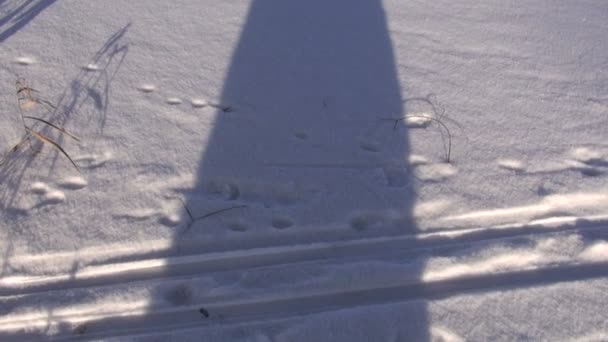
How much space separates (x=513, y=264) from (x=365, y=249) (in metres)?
0.52

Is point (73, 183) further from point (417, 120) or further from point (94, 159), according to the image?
point (417, 120)

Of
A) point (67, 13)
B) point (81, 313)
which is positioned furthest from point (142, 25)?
point (81, 313)

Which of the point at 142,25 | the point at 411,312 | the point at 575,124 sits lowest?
the point at 411,312

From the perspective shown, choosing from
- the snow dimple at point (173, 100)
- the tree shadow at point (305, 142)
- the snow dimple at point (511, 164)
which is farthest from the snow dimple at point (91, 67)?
the snow dimple at point (511, 164)

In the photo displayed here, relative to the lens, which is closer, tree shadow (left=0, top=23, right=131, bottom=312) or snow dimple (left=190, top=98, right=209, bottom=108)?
tree shadow (left=0, top=23, right=131, bottom=312)

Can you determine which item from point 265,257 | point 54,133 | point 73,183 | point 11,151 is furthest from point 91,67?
point 265,257

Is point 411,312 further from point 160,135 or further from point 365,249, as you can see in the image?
point 160,135

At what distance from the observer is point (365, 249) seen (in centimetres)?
171

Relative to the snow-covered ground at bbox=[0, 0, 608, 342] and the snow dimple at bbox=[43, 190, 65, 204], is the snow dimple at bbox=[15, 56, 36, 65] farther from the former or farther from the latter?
the snow dimple at bbox=[43, 190, 65, 204]

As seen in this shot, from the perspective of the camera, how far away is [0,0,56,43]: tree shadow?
243 centimetres

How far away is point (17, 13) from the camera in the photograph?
2.52 metres

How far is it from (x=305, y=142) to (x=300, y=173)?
0.18 metres

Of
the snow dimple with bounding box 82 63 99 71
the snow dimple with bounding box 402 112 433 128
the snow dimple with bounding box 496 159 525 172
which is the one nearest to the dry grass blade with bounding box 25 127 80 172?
the snow dimple with bounding box 82 63 99 71

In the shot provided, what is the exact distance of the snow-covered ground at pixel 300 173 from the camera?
61.0 inches
